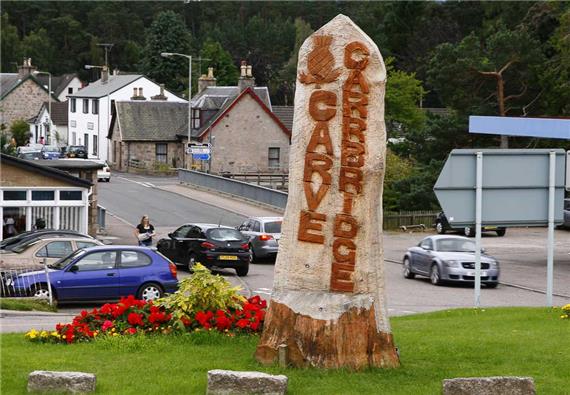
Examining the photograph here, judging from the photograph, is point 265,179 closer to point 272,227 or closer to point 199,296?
point 272,227

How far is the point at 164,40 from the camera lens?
13375 cm

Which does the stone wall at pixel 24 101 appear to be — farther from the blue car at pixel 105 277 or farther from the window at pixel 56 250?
the blue car at pixel 105 277

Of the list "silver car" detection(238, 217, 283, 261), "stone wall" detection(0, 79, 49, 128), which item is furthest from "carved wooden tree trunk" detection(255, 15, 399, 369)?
"stone wall" detection(0, 79, 49, 128)

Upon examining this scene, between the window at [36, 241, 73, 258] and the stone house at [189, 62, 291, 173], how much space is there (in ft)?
165

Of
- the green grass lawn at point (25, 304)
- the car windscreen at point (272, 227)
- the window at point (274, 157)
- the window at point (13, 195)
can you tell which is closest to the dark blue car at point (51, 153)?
the window at point (274, 157)

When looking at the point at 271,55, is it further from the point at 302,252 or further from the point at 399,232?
the point at 302,252

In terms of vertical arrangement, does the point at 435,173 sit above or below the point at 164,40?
below

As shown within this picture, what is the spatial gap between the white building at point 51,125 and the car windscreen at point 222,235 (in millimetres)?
70418

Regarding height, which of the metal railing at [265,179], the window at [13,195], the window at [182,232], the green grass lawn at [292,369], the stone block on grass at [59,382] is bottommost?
the green grass lawn at [292,369]

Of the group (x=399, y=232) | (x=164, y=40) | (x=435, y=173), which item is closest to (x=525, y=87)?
(x=435, y=173)

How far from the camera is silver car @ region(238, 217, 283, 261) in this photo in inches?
1551

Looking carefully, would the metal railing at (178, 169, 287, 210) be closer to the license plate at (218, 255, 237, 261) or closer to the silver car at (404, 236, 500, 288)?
the license plate at (218, 255, 237, 261)

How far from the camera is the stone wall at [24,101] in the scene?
114 metres

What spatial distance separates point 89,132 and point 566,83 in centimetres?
4696
